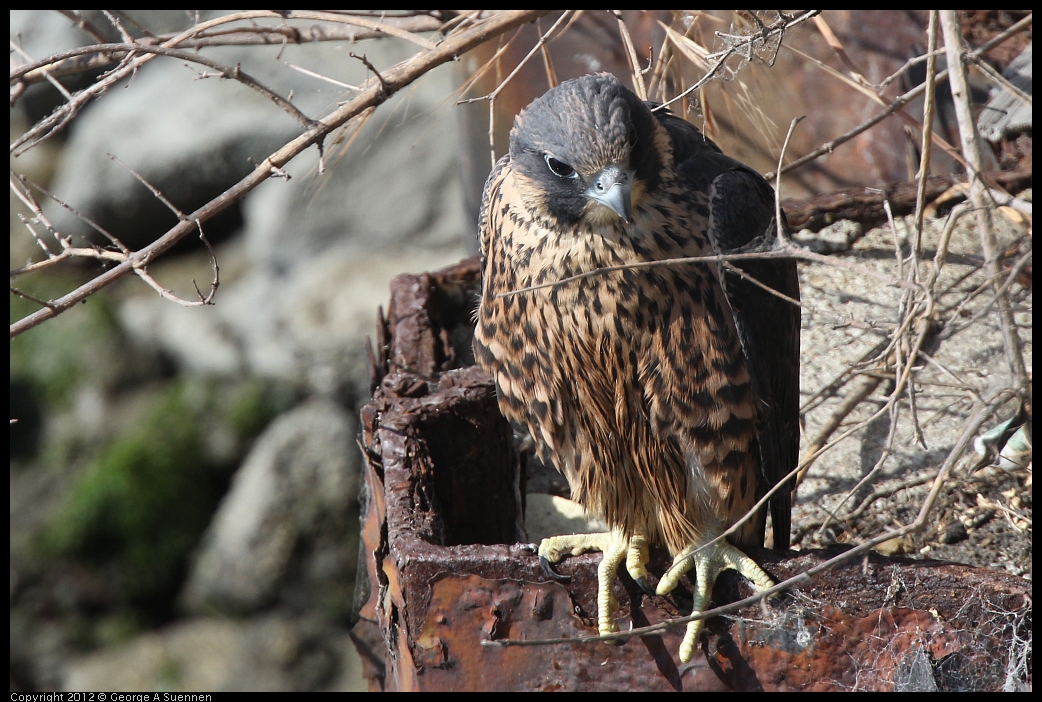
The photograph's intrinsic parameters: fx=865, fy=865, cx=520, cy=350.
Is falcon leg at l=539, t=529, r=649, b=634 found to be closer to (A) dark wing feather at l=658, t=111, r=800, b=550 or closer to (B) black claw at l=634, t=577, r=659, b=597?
(B) black claw at l=634, t=577, r=659, b=597

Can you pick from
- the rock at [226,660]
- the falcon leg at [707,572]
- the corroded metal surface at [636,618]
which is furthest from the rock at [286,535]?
the falcon leg at [707,572]

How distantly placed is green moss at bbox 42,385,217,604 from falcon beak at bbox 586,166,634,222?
565 centimetres

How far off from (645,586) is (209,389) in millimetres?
5761

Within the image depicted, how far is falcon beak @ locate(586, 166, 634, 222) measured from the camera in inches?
65.4

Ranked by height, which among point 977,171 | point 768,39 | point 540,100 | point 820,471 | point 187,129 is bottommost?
point 820,471

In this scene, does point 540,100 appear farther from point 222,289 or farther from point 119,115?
point 119,115

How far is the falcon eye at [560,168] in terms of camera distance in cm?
175

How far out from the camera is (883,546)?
238 cm

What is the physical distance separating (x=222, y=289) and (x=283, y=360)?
0.99 meters

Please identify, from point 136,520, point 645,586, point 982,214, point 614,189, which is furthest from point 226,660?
point 982,214

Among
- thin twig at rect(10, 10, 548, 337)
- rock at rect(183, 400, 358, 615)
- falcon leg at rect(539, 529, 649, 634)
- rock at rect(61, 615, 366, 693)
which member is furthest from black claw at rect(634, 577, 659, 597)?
rock at rect(61, 615, 366, 693)

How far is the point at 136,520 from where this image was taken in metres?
6.39
